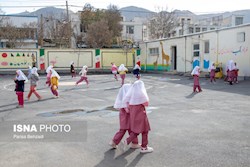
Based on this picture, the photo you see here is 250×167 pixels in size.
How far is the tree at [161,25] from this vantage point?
5819 cm

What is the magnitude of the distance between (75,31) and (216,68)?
39.3m

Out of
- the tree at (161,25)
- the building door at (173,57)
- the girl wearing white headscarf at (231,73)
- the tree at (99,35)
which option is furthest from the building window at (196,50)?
the tree at (161,25)

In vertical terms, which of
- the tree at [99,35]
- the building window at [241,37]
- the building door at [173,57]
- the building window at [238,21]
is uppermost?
the building window at [238,21]

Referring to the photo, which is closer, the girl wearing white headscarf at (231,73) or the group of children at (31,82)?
the group of children at (31,82)

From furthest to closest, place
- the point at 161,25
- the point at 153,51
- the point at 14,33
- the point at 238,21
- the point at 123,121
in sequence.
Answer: the point at 238,21, the point at 161,25, the point at 14,33, the point at 153,51, the point at 123,121

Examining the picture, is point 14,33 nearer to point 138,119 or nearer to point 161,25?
point 161,25

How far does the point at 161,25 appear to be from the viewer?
5828 centimetres

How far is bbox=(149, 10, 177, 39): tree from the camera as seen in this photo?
5819cm

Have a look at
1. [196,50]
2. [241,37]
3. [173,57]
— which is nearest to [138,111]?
[241,37]

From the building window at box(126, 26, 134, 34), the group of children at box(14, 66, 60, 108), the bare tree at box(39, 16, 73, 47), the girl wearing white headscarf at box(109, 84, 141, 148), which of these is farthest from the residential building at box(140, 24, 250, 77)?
the building window at box(126, 26, 134, 34)

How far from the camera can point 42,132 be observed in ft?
24.1

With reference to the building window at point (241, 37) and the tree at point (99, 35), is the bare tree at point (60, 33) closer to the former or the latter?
the tree at point (99, 35)

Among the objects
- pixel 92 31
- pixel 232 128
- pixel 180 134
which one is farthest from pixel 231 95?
pixel 92 31

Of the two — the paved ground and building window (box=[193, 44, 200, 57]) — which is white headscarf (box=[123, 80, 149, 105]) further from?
building window (box=[193, 44, 200, 57])
